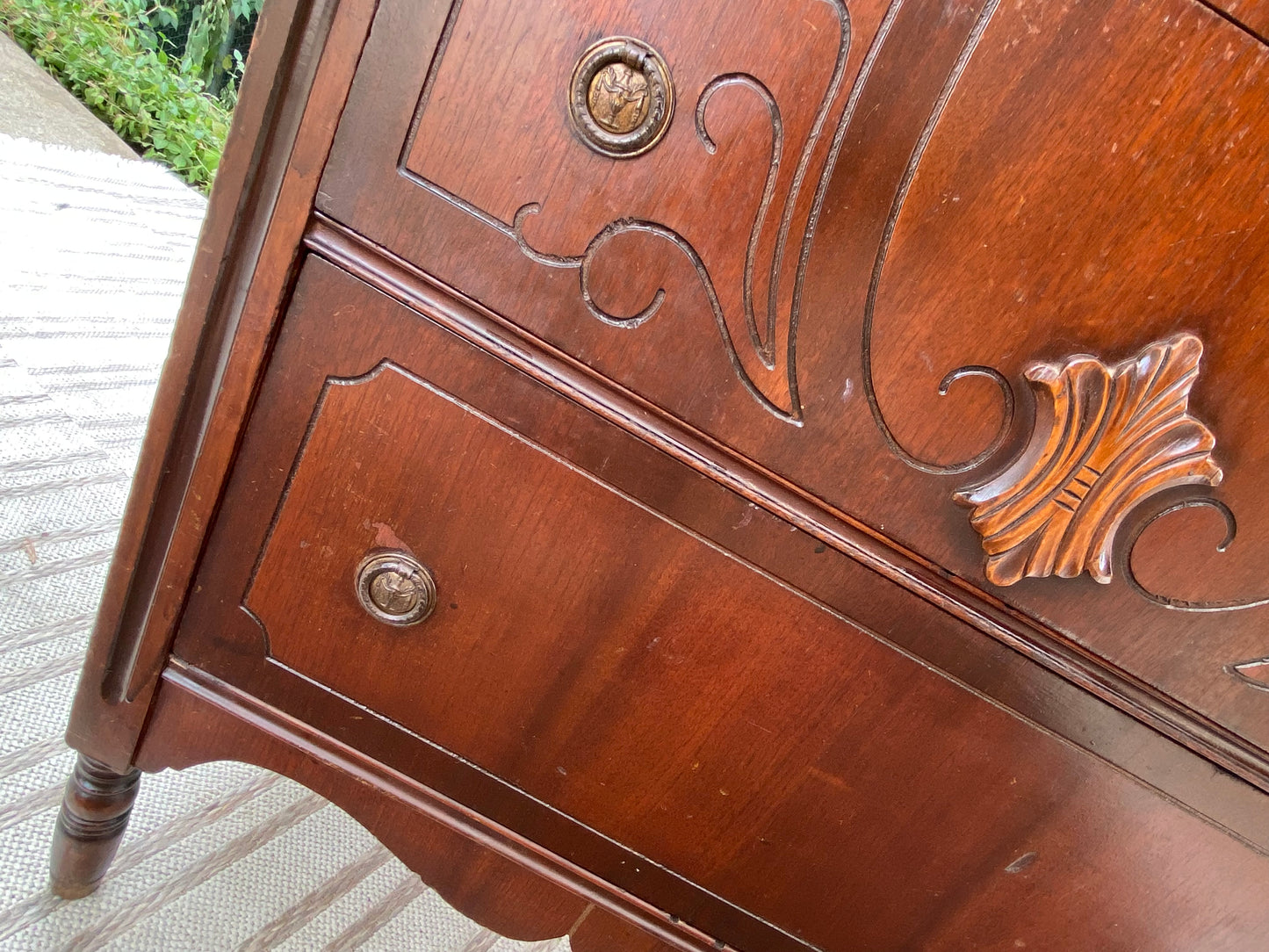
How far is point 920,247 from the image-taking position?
1.41ft

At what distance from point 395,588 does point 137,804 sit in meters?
0.51

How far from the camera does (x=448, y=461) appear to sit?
508 mm

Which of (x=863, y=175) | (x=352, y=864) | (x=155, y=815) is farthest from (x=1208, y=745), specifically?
(x=155, y=815)

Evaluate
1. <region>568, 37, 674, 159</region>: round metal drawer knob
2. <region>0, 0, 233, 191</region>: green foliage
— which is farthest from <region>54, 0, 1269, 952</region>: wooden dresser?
<region>0, 0, 233, 191</region>: green foliage

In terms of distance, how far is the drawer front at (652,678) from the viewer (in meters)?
0.50

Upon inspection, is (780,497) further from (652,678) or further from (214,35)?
(214,35)

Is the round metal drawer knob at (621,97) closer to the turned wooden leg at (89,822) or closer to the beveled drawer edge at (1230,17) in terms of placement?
the beveled drawer edge at (1230,17)

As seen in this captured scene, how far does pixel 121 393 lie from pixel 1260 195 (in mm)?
1435

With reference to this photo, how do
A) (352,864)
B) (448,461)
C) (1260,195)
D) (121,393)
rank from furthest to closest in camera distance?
(121,393) → (352,864) → (448,461) → (1260,195)

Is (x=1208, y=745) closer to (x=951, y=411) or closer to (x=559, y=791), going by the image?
(x=951, y=411)

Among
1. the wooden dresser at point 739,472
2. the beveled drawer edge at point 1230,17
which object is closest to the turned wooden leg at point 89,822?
the wooden dresser at point 739,472

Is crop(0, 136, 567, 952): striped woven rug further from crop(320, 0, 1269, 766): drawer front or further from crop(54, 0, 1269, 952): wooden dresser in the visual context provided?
crop(320, 0, 1269, 766): drawer front

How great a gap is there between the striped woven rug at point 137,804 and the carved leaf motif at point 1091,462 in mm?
704

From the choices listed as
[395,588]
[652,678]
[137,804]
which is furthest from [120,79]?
[652,678]
